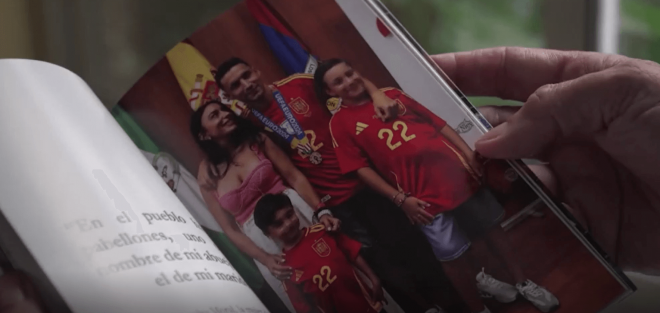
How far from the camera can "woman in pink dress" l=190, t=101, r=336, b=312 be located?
14.6 inches

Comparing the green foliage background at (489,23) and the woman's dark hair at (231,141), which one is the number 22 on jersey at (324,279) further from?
the green foliage background at (489,23)

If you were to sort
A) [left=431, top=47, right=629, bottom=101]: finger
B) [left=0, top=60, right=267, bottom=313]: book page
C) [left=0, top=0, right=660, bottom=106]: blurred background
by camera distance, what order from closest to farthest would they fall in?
[left=0, top=60, right=267, bottom=313]: book page
[left=431, top=47, right=629, bottom=101]: finger
[left=0, top=0, right=660, bottom=106]: blurred background

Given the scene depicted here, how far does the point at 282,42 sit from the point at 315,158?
10cm

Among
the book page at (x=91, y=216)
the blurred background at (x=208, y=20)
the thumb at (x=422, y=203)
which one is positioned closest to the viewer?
the book page at (x=91, y=216)

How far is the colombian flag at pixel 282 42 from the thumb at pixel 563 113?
0.14 meters

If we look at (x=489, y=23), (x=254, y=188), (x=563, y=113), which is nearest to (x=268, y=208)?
(x=254, y=188)

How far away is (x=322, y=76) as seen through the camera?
1.25 feet

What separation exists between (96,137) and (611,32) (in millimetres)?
603

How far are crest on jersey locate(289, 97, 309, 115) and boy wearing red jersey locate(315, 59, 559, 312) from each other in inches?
0.6

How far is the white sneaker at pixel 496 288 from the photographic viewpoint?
0.34 meters

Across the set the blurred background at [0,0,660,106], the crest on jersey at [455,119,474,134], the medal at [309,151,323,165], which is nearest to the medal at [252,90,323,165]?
the medal at [309,151,323,165]

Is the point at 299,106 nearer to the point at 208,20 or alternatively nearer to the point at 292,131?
the point at 292,131

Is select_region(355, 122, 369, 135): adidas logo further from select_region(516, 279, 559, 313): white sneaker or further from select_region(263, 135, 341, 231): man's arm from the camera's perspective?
select_region(516, 279, 559, 313): white sneaker

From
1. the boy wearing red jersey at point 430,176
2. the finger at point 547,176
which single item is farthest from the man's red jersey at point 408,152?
the finger at point 547,176
